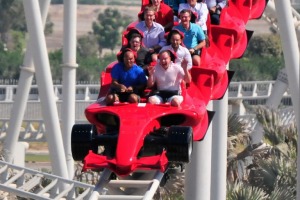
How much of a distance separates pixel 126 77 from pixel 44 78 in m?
2.70

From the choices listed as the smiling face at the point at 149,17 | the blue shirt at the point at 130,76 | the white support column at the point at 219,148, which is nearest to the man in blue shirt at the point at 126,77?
the blue shirt at the point at 130,76

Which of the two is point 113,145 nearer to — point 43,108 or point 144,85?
point 144,85

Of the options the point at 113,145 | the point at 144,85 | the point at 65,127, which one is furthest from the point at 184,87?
the point at 65,127

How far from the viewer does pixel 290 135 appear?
14586 mm

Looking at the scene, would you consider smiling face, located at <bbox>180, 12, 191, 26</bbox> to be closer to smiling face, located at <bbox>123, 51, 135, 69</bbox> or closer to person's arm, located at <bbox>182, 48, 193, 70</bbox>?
A: person's arm, located at <bbox>182, 48, 193, 70</bbox>

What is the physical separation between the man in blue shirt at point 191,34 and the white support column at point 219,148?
80.6 inches

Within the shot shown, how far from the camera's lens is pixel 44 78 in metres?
12.7

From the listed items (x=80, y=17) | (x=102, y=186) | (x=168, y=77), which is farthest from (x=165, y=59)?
(x=80, y=17)

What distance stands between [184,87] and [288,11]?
3135 mm

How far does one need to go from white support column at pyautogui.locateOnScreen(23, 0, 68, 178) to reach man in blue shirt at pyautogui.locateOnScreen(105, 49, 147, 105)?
253 centimetres

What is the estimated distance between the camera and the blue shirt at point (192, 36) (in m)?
10.9

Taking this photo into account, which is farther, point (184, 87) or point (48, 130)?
point (48, 130)

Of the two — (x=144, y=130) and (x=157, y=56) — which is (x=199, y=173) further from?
(x=144, y=130)

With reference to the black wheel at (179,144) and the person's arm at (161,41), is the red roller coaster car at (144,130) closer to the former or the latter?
the black wheel at (179,144)
